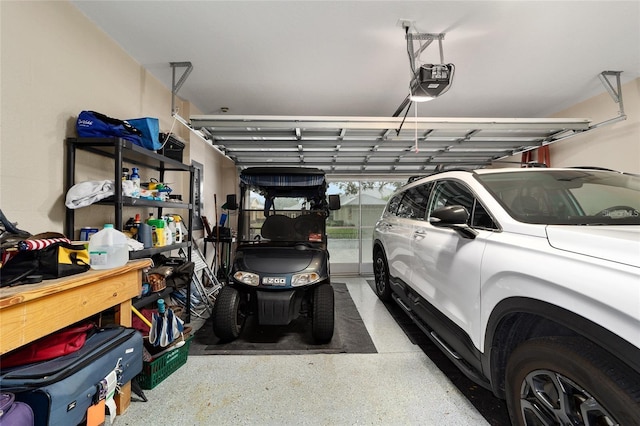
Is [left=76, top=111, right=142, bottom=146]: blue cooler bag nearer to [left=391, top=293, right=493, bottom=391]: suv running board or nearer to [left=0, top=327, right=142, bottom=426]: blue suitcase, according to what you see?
[left=0, top=327, right=142, bottom=426]: blue suitcase

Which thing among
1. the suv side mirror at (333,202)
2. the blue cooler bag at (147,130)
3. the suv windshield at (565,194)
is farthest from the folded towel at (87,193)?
the suv windshield at (565,194)

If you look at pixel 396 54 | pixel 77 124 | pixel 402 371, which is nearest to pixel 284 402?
pixel 402 371

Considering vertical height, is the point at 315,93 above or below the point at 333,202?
above

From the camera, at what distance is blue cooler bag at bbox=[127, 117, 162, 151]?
2.34 metres

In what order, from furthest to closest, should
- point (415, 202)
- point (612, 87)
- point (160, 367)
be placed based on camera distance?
point (612, 87) < point (415, 202) < point (160, 367)

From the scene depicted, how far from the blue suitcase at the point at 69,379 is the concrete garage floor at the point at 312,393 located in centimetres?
48

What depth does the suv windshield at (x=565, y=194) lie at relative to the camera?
150 centimetres

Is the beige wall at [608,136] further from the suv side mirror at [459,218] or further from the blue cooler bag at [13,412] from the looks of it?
the blue cooler bag at [13,412]

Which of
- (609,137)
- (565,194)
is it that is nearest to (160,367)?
(565,194)

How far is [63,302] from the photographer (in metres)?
1.27

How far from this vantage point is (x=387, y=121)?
3459 mm

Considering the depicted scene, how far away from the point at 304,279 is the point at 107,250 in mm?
1540

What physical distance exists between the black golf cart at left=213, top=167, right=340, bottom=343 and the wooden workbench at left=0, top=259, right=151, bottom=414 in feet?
2.85

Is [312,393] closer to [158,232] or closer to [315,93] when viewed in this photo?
[158,232]
